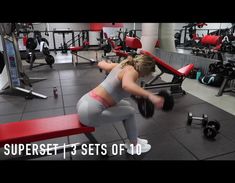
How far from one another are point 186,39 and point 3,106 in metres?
6.13

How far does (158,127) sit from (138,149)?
0.65 meters

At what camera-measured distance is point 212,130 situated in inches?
92.6

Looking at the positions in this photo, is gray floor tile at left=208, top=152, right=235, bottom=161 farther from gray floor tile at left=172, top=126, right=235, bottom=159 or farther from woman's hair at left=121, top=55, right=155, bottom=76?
woman's hair at left=121, top=55, right=155, bottom=76

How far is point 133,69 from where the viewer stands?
177cm

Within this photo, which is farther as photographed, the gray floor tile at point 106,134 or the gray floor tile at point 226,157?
the gray floor tile at point 106,134

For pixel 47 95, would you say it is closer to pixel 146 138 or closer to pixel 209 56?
pixel 146 138

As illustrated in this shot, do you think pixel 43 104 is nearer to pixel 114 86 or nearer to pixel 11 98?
pixel 11 98

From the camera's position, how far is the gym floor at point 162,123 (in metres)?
2.13

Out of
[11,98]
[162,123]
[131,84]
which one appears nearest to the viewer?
[131,84]

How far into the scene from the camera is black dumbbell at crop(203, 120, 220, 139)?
92.4 inches

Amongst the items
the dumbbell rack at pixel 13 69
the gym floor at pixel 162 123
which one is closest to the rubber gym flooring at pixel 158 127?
the gym floor at pixel 162 123

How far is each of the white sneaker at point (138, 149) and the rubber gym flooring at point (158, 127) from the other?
0.04 metres

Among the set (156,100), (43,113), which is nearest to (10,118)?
(43,113)

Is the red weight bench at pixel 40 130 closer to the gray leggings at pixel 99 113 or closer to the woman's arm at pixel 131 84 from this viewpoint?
the gray leggings at pixel 99 113
